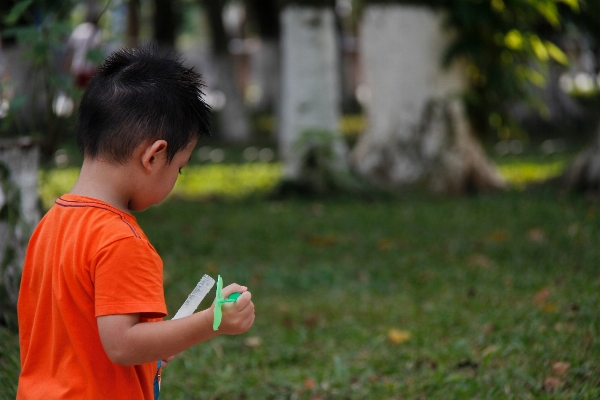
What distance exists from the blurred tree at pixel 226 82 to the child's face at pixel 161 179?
11.0 metres

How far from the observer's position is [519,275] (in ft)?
15.1

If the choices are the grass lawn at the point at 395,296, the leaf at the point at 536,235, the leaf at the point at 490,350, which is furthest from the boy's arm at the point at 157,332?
the leaf at the point at 536,235

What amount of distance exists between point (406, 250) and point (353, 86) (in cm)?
2115

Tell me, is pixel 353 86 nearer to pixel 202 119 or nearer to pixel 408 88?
pixel 408 88

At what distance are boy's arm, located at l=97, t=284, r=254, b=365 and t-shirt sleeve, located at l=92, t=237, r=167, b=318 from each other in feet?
0.08

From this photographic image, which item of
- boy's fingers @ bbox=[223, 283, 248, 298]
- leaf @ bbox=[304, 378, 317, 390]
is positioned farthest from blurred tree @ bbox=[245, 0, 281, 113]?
boy's fingers @ bbox=[223, 283, 248, 298]

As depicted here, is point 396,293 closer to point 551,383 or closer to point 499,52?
point 551,383

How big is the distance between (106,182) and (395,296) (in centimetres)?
302

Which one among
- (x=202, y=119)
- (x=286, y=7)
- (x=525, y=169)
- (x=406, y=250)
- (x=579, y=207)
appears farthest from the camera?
(x=525, y=169)

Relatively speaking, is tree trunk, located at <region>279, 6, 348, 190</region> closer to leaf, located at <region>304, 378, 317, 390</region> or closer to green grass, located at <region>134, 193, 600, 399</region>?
green grass, located at <region>134, 193, 600, 399</region>

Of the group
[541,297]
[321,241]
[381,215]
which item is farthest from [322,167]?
[541,297]

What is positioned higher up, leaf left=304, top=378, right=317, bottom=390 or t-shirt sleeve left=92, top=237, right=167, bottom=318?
t-shirt sleeve left=92, top=237, right=167, bottom=318

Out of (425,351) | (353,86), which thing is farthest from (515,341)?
(353,86)

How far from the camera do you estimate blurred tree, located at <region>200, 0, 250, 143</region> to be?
12.7 meters
